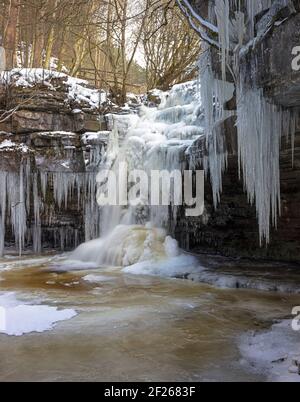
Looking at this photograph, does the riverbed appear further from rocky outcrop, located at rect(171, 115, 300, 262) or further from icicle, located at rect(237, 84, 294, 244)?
rocky outcrop, located at rect(171, 115, 300, 262)

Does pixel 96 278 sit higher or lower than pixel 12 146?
lower

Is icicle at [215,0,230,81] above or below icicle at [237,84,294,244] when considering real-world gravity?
above

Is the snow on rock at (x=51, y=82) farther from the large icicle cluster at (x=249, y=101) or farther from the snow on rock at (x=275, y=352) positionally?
the snow on rock at (x=275, y=352)

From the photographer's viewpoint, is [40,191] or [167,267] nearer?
[167,267]

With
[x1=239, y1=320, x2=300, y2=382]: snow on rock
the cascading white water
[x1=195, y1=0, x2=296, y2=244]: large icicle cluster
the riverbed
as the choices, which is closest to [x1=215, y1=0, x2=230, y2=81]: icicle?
[x1=195, y1=0, x2=296, y2=244]: large icicle cluster

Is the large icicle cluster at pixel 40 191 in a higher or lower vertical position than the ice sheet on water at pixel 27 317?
higher

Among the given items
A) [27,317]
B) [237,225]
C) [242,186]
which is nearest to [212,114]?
[242,186]

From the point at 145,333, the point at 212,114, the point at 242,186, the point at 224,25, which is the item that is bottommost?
the point at 145,333

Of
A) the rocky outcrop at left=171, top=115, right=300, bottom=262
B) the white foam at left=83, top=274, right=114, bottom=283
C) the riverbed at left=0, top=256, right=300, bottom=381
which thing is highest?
the rocky outcrop at left=171, top=115, right=300, bottom=262

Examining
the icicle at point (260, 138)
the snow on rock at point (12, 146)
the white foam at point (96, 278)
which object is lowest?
the white foam at point (96, 278)

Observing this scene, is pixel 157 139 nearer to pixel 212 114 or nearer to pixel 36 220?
pixel 212 114

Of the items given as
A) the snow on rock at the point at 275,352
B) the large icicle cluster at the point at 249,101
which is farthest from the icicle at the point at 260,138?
the snow on rock at the point at 275,352

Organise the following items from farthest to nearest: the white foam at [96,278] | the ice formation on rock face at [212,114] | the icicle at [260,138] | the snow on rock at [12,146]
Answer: the snow on rock at [12,146] < the white foam at [96,278] < the ice formation on rock face at [212,114] < the icicle at [260,138]

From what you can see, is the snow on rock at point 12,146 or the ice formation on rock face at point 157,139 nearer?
the ice formation on rock face at point 157,139
